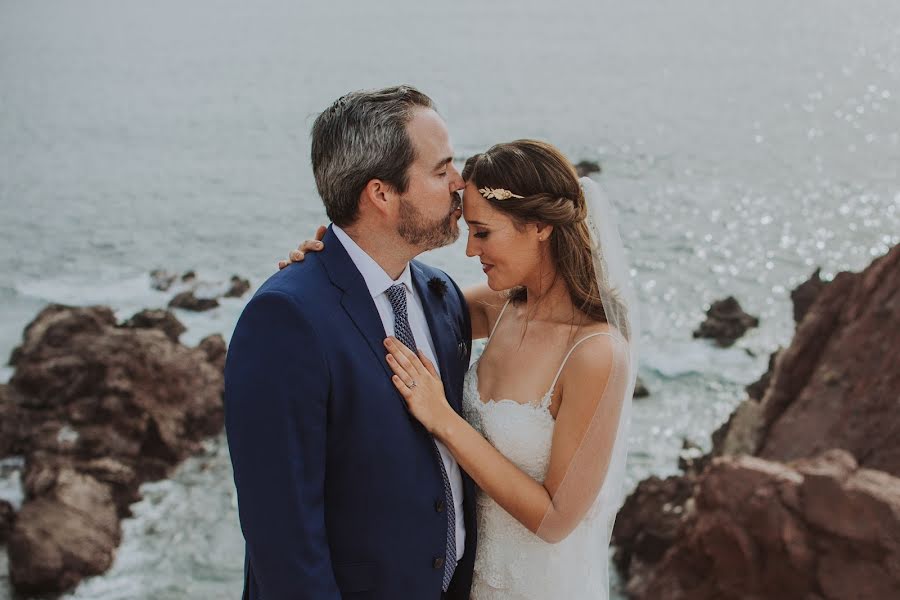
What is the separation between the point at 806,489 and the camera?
4914 mm

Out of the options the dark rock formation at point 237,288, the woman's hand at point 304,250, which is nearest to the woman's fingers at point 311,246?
the woman's hand at point 304,250

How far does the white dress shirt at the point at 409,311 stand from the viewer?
2.92 m

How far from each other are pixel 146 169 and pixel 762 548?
32.5 meters

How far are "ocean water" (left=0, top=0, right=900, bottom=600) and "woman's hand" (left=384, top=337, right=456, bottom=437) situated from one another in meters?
6.82

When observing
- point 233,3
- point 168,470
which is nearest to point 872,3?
point 233,3

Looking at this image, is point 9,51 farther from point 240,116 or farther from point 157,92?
point 240,116

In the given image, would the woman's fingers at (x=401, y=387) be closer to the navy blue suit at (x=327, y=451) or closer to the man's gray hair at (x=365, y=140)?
the navy blue suit at (x=327, y=451)

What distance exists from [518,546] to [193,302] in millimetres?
13703

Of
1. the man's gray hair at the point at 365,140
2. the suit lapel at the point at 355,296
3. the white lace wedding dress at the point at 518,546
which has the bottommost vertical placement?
the white lace wedding dress at the point at 518,546

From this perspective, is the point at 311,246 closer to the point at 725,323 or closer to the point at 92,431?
the point at 92,431

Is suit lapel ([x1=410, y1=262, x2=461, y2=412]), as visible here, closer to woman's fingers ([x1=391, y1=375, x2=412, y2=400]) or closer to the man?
the man

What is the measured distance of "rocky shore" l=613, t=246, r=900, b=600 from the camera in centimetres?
470

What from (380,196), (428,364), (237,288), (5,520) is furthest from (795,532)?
(237,288)

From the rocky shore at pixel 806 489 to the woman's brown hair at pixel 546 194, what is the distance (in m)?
2.38
